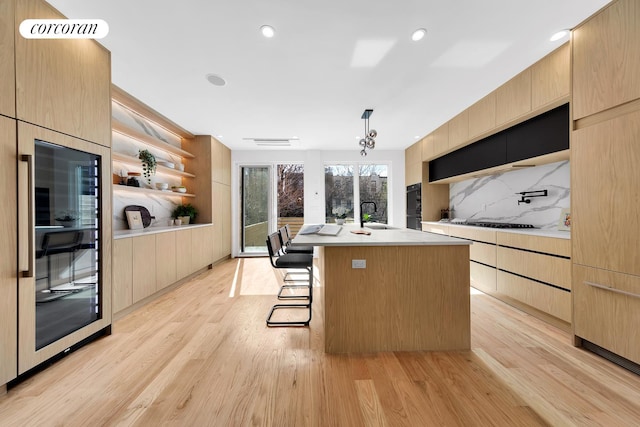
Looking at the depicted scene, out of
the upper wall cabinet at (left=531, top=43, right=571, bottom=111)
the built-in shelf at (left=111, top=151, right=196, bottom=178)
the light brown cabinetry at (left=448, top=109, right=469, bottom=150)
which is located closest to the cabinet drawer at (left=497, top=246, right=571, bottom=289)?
the upper wall cabinet at (left=531, top=43, right=571, bottom=111)

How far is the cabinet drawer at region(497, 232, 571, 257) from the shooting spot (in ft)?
7.50

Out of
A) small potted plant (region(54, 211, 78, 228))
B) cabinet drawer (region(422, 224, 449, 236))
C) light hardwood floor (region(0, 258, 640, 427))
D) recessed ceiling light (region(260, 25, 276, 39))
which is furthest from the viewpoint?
cabinet drawer (region(422, 224, 449, 236))

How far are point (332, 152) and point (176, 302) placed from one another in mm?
4478

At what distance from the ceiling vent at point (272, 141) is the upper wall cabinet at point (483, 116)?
3.09 m

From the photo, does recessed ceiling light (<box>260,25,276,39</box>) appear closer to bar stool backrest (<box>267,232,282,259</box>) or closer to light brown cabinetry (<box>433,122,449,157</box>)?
bar stool backrest (<box>267,232,282,259</box>)

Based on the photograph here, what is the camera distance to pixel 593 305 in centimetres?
192

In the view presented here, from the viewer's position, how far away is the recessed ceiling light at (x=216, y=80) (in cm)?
277

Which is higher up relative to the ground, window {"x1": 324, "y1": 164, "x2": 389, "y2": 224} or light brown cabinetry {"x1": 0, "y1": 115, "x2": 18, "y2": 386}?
window {"x1": 324, "y1": 164, "x2": 389, "y2": 224}

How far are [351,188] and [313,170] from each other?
105cm

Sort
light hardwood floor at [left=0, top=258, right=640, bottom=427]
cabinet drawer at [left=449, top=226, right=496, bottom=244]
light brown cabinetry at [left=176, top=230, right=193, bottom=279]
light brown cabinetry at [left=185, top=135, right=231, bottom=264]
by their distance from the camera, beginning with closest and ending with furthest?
light hardwood floor at [left=0, top=258, right=640, bottom=427]
cabinet drawer at [left=449, top=226, right=496, bottom=244]
light brown cabinetry at [left=176, top=230, right=193, bottom=279]
light brown cabinetry at [left=185, top=135, right=231, bottom=264]

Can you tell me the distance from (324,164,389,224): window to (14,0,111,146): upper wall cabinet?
452 cm

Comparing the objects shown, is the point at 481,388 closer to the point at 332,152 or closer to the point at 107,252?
the point at 107,252

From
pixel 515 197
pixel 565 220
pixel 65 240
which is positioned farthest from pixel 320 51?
pixel 515 197

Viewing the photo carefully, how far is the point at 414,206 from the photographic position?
218 inches
